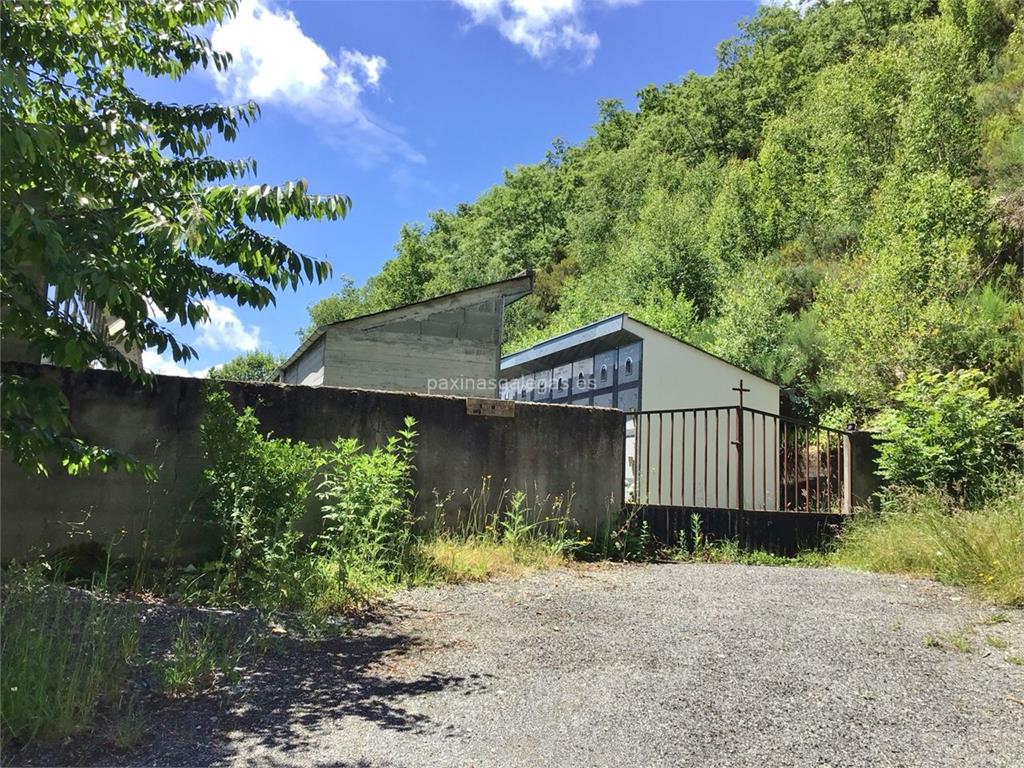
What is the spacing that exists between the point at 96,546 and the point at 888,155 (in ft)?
75.4

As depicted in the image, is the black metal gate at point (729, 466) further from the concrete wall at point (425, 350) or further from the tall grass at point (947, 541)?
the concrete wall at point (425, 350)

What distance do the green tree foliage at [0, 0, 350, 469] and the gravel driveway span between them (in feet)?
5.60

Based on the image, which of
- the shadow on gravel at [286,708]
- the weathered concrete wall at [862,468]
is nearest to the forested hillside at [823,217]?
the weathered concrete wall at [862,468]

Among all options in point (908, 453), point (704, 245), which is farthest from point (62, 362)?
point (704, 245)

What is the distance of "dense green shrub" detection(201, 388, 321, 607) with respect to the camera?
17.6 ft

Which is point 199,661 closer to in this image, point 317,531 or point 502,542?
point 317,531

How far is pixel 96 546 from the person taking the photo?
593cm

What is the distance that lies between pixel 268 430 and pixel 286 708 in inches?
137

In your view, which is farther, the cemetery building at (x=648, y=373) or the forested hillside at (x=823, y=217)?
the forested hillside at (x=823, y=217)

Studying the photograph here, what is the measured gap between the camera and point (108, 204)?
426cm

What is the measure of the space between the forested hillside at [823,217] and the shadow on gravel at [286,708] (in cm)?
1243

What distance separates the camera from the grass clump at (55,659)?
3.07 m

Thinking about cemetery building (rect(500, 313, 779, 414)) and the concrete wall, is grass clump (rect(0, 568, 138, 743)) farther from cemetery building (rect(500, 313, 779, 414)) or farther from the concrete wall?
cemetery building (rect(500, 313, 779, 414))

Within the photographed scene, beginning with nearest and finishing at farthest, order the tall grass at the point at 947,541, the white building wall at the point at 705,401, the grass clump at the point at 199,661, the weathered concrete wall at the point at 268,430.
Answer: the grass clump at the point at 199,661, the weathered concrete wall at the point at 268,430, the tall grass at the point at 947,541, the white building wall at the point at 705,401
